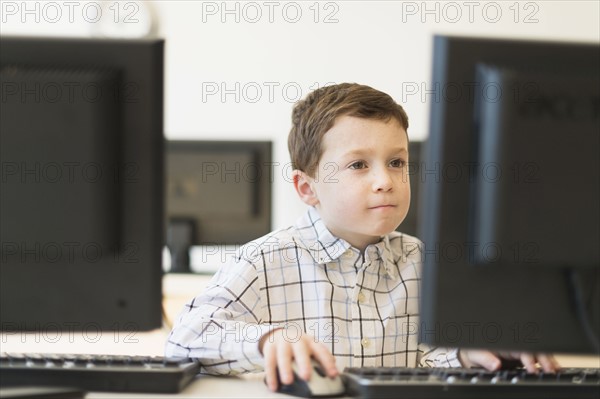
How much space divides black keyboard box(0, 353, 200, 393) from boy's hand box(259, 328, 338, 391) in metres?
0.11

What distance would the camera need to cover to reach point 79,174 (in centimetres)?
79

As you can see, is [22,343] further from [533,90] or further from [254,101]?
[533,90]

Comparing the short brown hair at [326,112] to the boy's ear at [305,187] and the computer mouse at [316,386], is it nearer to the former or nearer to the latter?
the boy's ear at [305,187]

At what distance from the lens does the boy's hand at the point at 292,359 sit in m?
0.91

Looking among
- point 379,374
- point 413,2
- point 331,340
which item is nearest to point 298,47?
point 413,2

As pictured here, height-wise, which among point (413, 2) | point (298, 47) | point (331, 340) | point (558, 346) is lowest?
point (331, 340)

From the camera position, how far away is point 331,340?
1.33 metres

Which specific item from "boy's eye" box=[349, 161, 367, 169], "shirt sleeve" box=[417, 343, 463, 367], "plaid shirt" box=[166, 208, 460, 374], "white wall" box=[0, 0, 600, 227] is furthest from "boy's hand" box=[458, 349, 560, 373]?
"white wall" box=[0, 0, 600, 227]

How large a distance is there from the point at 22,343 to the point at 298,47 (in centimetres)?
164

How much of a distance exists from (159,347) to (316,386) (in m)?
1.54

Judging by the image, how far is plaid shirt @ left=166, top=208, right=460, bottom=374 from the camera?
4.28ft

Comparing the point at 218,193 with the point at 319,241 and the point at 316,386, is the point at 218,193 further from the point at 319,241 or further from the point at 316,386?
the point at 316,386

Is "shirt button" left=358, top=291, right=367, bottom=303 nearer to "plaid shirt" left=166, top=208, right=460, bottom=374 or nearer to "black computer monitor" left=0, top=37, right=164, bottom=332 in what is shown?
"plaid shirt" left=166, top=208, right=460, bottom=374

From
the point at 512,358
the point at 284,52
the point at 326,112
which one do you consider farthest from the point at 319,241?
the point at 284,52
